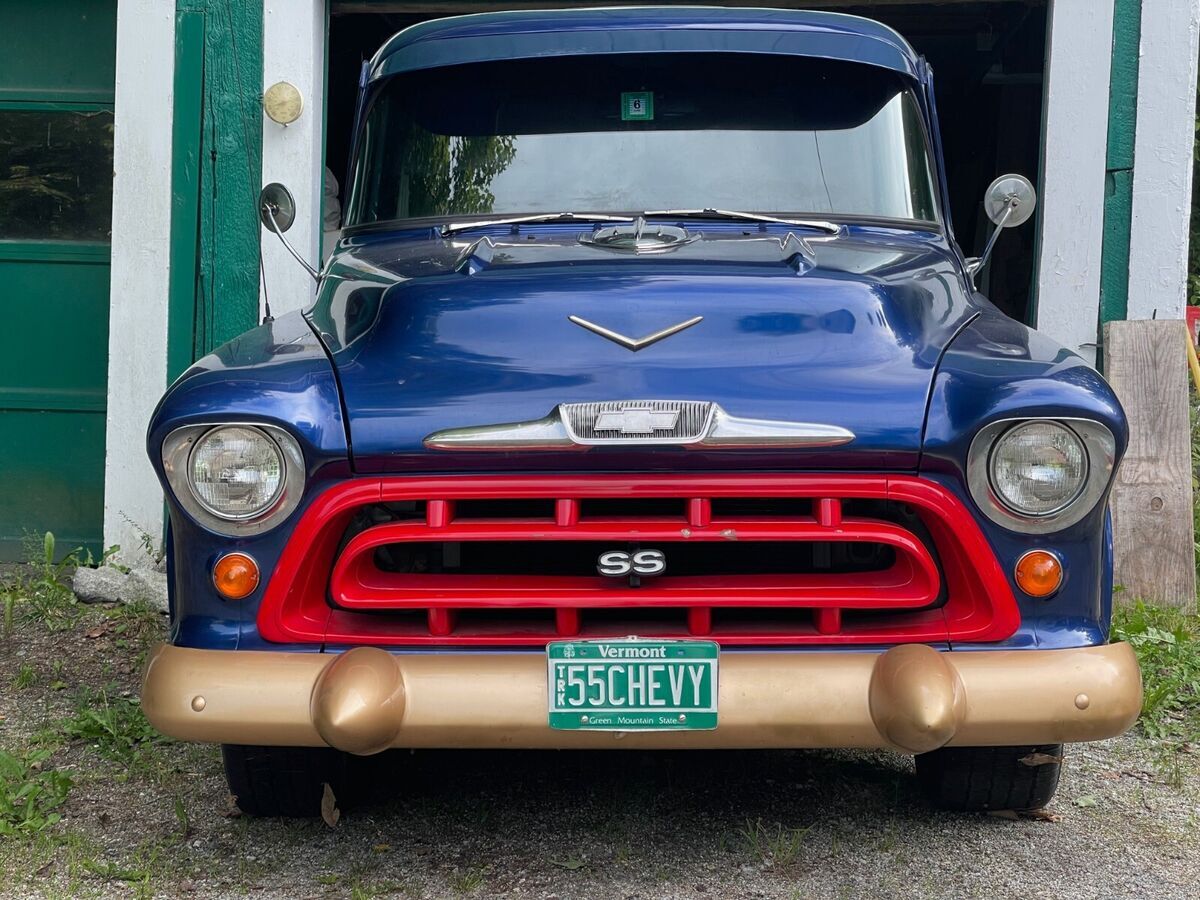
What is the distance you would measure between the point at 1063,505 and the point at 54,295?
474 centimetres

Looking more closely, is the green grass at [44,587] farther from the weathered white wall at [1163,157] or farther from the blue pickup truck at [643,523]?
the weathered white wall at [1163,157]

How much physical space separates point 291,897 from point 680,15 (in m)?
2.49

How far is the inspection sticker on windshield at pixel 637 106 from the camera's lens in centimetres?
360

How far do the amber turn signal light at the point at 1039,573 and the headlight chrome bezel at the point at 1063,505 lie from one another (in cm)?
5

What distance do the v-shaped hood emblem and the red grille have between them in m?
0.28

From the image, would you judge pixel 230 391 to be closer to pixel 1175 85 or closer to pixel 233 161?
pixel 233 161

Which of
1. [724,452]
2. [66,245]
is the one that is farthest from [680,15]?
[66,245]

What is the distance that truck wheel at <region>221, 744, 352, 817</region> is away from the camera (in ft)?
9.68

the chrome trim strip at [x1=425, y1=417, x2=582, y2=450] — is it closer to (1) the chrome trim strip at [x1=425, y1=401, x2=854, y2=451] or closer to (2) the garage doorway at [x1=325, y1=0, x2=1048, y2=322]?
(1) the chrome trim strip at [x1=425, y1=401, x2=854, y2=451]

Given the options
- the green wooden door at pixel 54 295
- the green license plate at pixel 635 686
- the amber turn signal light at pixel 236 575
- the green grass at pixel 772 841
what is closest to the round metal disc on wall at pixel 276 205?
the amber turn signal light at pixel 236 575

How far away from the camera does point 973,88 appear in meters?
9.29

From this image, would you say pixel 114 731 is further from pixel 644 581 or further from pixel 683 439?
pixel 683 439

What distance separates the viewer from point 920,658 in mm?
2410

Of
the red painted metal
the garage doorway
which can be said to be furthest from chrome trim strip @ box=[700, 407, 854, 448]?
the garage doorway
